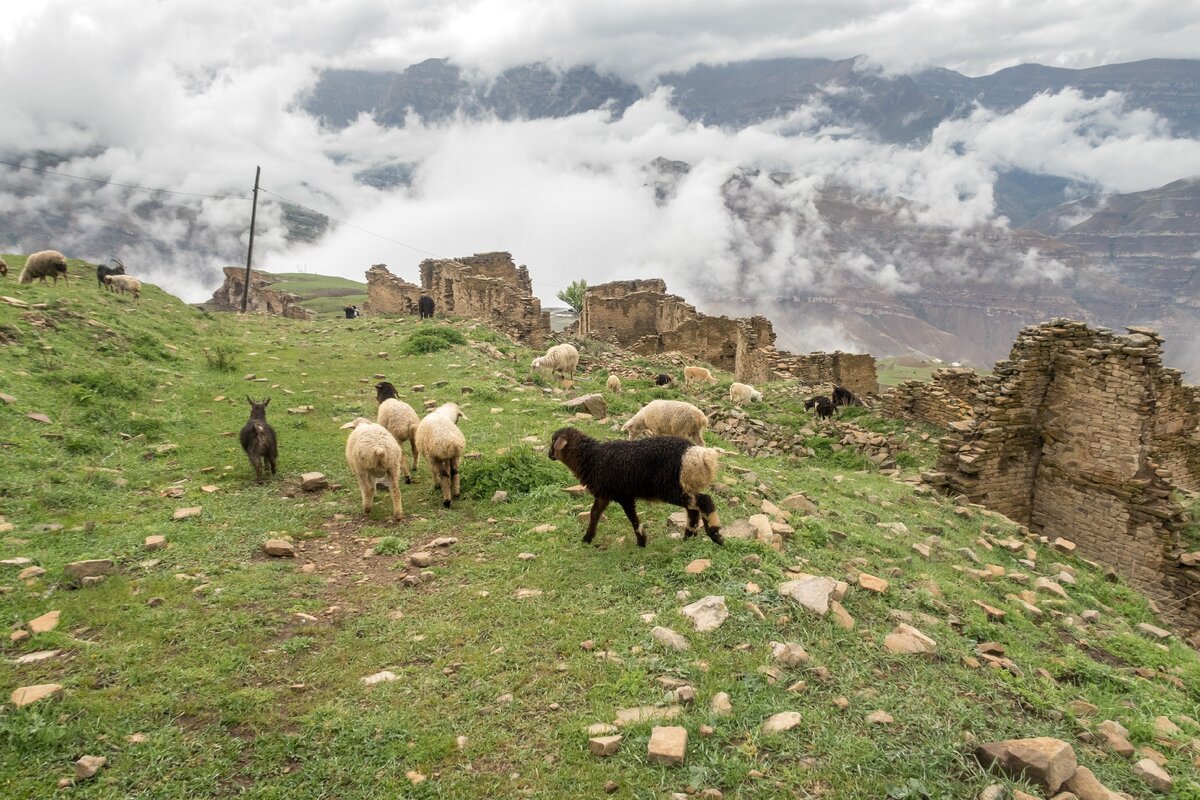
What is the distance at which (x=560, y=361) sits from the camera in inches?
699

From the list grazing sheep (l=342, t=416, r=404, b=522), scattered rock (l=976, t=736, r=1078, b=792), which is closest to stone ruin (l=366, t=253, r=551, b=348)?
grazing sheep (l=342, t=416, r=404, b=522)

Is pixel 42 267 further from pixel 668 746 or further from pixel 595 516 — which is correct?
pixel 668 746

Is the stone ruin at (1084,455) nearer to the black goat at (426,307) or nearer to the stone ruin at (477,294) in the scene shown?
the stone ruin at (477,294)

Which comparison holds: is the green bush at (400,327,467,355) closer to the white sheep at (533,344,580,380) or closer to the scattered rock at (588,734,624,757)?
the white sheep at (533,344,580,380)

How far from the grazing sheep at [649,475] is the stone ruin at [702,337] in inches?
670

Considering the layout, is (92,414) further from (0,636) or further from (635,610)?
(635,610)

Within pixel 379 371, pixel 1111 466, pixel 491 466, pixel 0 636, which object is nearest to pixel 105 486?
pixel 0 636

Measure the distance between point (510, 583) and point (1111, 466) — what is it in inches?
428

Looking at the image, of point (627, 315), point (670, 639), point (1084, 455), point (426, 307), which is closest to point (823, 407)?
point (1084, 455)

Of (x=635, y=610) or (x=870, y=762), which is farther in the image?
(x=635, y=610)

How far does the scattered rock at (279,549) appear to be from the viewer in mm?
6988

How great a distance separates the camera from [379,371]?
1706 cm

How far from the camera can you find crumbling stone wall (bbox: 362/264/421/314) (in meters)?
32.2

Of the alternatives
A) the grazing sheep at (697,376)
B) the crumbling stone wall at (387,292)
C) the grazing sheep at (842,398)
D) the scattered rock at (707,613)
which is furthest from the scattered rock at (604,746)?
the crumbling stone wall at (387,292)
